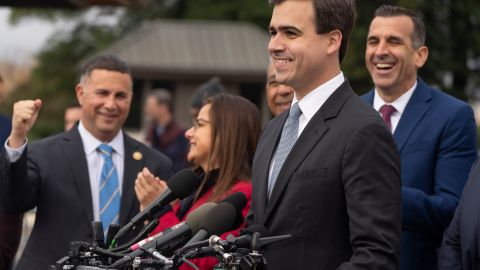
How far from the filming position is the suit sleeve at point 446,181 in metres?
5.02

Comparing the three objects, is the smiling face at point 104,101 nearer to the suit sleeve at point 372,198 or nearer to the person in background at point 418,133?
the person in background at point 418,133

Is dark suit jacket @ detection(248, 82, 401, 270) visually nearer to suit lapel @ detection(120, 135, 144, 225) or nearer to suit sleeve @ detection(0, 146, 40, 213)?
suit sleeve @ detection(0, 146, 40, 213)

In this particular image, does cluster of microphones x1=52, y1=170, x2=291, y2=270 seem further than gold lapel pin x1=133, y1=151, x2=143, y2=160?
No

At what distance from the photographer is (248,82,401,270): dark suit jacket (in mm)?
3641

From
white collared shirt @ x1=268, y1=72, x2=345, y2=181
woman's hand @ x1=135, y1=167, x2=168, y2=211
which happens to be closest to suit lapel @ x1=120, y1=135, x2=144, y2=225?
woman's hand @ x1=135, y1=167, x2=168, y2=211

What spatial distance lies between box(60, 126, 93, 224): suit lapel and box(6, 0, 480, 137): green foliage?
19448 mm

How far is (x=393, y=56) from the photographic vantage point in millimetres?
5648

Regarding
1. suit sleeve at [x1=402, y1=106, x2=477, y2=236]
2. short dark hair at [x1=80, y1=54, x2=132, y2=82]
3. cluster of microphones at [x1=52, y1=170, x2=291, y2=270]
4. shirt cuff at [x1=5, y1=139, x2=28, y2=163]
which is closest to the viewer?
cluster of microphones at [x1=52, y1=170, x2=291, y2=270]

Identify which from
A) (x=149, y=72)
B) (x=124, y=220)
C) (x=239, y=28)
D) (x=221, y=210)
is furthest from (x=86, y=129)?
(x=239, y=28)

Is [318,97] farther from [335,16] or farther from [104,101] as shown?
[104,101]

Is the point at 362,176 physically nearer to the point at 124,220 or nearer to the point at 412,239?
the point at 412,239

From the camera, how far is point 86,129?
6195 millimetres

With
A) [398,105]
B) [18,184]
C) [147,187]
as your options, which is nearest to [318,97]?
[147,187]

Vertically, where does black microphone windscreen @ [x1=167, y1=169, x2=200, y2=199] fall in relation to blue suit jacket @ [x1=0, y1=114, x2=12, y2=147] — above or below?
below
